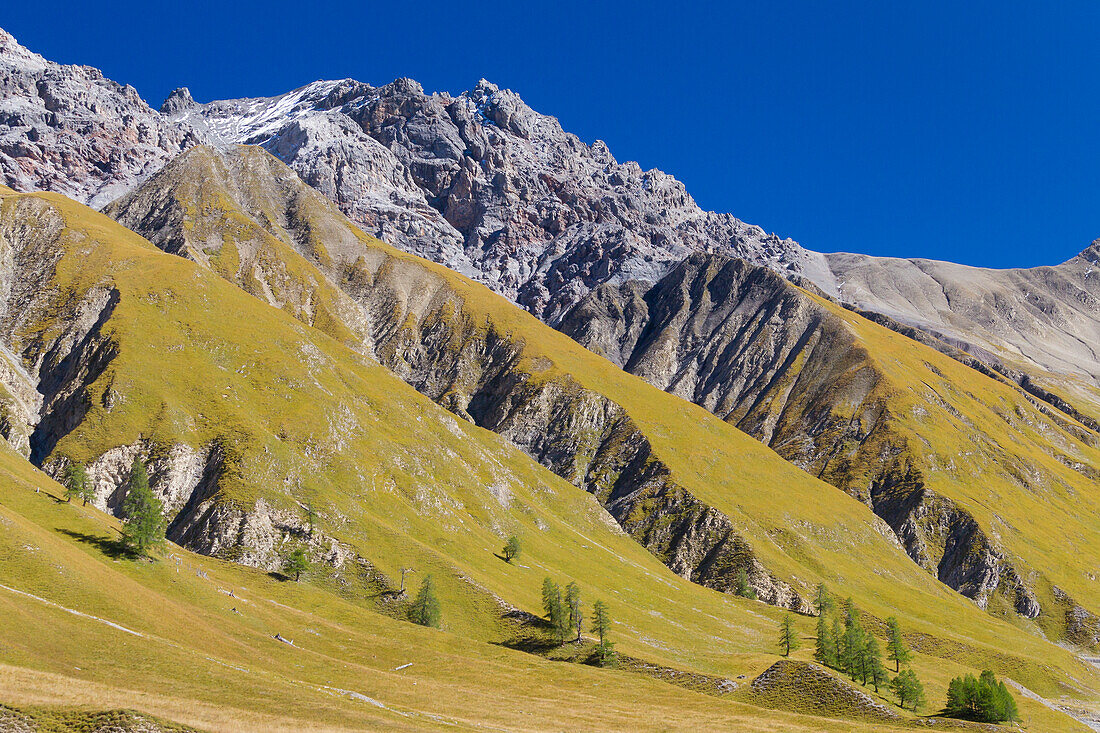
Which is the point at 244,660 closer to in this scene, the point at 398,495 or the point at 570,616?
the point at 570,616

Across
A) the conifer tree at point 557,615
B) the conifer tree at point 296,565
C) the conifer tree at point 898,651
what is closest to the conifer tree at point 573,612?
the conifer tree at point 557,615

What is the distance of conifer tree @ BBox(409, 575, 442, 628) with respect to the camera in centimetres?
11650

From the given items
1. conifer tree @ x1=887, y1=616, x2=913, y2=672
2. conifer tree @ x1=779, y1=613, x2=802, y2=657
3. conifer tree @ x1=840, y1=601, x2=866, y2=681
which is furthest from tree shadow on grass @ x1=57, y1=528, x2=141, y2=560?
conifer tree @ x1=887, y1=616, x2=913, y2=672

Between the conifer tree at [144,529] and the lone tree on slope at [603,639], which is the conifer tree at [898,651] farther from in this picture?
the conifer tree at [144,529]

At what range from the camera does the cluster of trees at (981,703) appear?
98438mm

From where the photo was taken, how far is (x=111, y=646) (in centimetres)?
6116

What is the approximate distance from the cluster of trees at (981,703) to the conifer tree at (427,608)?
75.3 metres

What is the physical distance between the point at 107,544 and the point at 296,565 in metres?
31.6

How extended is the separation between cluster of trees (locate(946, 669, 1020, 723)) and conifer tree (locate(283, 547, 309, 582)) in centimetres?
10067

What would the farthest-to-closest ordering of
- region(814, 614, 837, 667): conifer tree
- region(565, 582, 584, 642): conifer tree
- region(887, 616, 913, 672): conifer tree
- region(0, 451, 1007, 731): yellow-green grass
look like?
1. region(887, 616, 913, 672): conifer tree
2. region(814, 614, 837, 667): conifer tree
3. region(565, 582, 584, 642): conifer tree
4. region(0, 451, 1007, 731): yellow-green grass

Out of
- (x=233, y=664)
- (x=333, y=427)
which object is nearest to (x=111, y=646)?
(x=233, y=664)

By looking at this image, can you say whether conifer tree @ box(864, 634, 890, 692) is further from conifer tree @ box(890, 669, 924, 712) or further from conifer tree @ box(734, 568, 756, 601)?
conifer tree @ box(734, 568, 756, 601)

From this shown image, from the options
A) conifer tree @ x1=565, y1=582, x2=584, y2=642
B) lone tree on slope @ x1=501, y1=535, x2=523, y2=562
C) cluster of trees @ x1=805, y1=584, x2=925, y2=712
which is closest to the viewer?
cluster of trees @ x1=805, y1=584, x2=925, y2=712

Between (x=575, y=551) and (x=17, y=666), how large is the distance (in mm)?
144075
